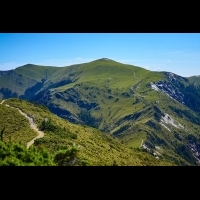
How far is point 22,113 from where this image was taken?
38750 mm

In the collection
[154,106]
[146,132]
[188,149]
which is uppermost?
[154,106]

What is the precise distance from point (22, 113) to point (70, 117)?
499 ft

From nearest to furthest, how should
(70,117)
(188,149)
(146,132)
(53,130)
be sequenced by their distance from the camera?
(53,130), (146,132), (188,149), (70,117)
